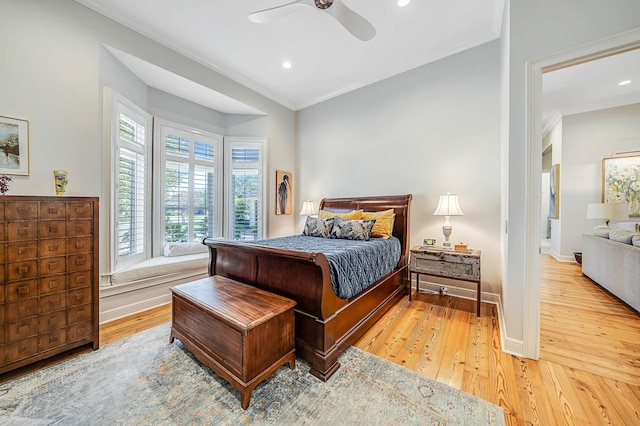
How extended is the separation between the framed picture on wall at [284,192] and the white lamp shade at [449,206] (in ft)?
9.00

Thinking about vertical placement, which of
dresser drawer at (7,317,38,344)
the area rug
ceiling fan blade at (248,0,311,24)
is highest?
ceiling fan blade at (248,0,311,24)

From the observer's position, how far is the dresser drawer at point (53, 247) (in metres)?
1.83

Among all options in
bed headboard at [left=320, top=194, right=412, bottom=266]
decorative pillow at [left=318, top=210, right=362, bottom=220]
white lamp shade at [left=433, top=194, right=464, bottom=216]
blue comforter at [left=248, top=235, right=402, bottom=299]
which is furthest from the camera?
decorative pillow at [left=318, top=210, right=362, bottom=220]

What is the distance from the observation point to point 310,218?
3.70 m

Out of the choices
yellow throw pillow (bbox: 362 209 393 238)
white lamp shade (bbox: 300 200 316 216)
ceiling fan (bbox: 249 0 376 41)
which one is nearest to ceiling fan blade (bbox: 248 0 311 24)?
ceiling fan (bbox: 249 0 376 41)

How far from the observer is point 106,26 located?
2.54 m

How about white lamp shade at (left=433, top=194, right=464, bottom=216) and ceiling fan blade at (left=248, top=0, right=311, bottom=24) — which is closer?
ceiling fan blade at (left=248, top=0, right=311, bottom=24)

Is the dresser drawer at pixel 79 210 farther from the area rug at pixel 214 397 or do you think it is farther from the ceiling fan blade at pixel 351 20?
the ceiling fan blade at pixel 351 20

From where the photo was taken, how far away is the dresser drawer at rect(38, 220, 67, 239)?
5.99ft

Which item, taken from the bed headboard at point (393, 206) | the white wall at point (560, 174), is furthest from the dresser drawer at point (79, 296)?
the white wall at point (560, 174)

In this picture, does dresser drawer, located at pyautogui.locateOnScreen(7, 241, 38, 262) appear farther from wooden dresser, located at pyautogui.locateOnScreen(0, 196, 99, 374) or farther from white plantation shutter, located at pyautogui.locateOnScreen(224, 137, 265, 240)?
white plantation shutter, located at pyautogui.locateOnScreen(224, 137, 265, 240)

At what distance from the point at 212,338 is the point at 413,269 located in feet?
7.84

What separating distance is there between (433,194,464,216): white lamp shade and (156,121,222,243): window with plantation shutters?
3.56 meters

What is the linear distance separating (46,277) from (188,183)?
7.60 feet
